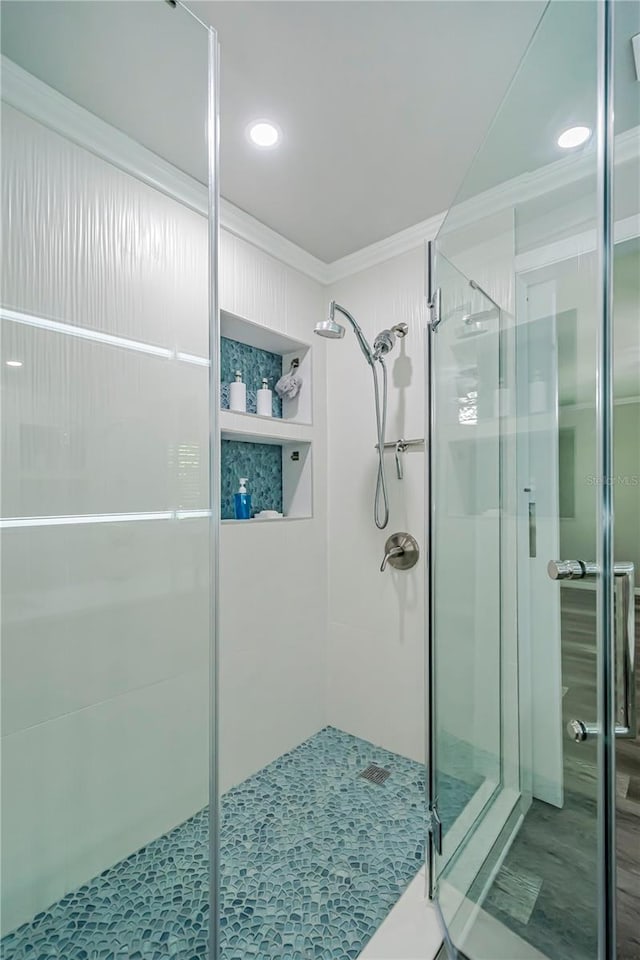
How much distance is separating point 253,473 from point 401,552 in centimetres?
83

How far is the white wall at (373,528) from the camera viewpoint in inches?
77.2

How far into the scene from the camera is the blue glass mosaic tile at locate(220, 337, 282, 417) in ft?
6.56

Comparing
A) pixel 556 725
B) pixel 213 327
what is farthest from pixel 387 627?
pixel 213 327

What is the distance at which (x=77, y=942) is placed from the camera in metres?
0.81

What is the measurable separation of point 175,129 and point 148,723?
4.30 feet

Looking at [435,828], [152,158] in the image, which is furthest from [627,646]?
[152,158]

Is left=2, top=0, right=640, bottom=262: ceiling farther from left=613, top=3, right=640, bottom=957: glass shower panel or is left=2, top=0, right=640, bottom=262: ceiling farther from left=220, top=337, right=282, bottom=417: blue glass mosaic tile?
left=220, top=337, right=282, bottom=417: blue glass mosaic tile

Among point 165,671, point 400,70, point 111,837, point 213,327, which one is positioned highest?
point 400,70

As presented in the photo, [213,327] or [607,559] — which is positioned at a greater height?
[213,327]

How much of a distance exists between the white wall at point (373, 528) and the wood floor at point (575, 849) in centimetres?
94

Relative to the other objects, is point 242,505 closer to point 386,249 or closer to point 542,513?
point 542,513

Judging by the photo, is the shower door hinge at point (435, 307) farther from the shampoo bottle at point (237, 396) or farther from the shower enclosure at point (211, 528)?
the shampoo bottle at point (237, 396)

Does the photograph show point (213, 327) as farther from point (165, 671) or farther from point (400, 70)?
point (400, 70)

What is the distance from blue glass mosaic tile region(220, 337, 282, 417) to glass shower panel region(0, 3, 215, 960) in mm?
979
